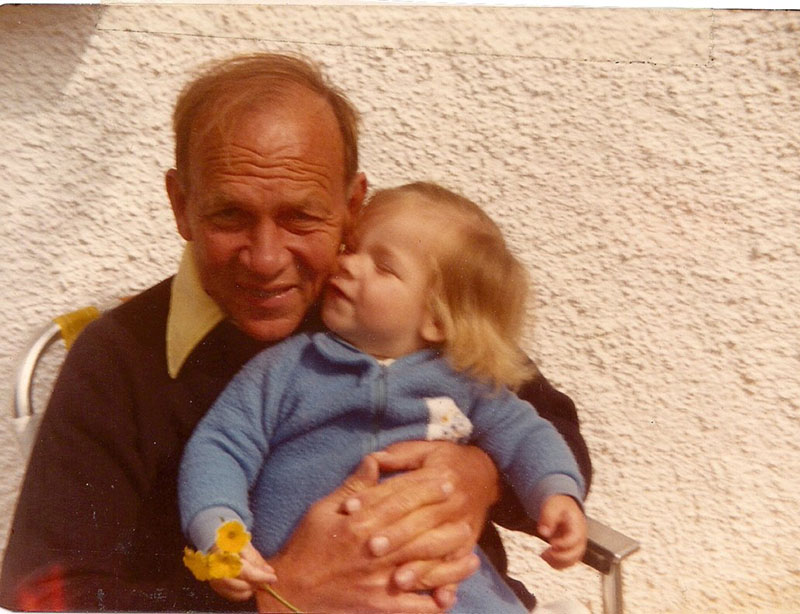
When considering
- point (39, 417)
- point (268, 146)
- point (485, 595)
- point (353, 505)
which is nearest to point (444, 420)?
point (353, 505)

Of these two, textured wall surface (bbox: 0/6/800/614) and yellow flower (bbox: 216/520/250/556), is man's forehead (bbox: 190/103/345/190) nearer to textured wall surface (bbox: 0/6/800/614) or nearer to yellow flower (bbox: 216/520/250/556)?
textured wall surface (bbox: 0/6/800/614)

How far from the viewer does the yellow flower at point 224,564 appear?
1081 millimetres

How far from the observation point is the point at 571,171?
125cm

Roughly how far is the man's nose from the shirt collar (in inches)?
4.2

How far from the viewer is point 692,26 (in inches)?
47.4

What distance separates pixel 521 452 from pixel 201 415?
1.73 feet

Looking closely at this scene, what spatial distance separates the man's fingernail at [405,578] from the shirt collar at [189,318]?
48cm

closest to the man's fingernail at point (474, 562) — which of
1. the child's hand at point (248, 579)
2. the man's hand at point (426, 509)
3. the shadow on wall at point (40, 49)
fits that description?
the man's hand at point (426, 509)

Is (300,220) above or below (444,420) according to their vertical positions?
above

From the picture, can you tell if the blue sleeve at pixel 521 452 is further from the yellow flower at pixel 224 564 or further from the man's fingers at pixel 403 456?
the yellow flower at pixel 224 564

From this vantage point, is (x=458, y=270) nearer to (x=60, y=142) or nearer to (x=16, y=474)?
(x=60, y=142)

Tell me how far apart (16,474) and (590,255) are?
3.74 ft

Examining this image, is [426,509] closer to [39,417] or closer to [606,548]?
[606,548]

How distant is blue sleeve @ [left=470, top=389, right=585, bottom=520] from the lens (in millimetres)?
1170
